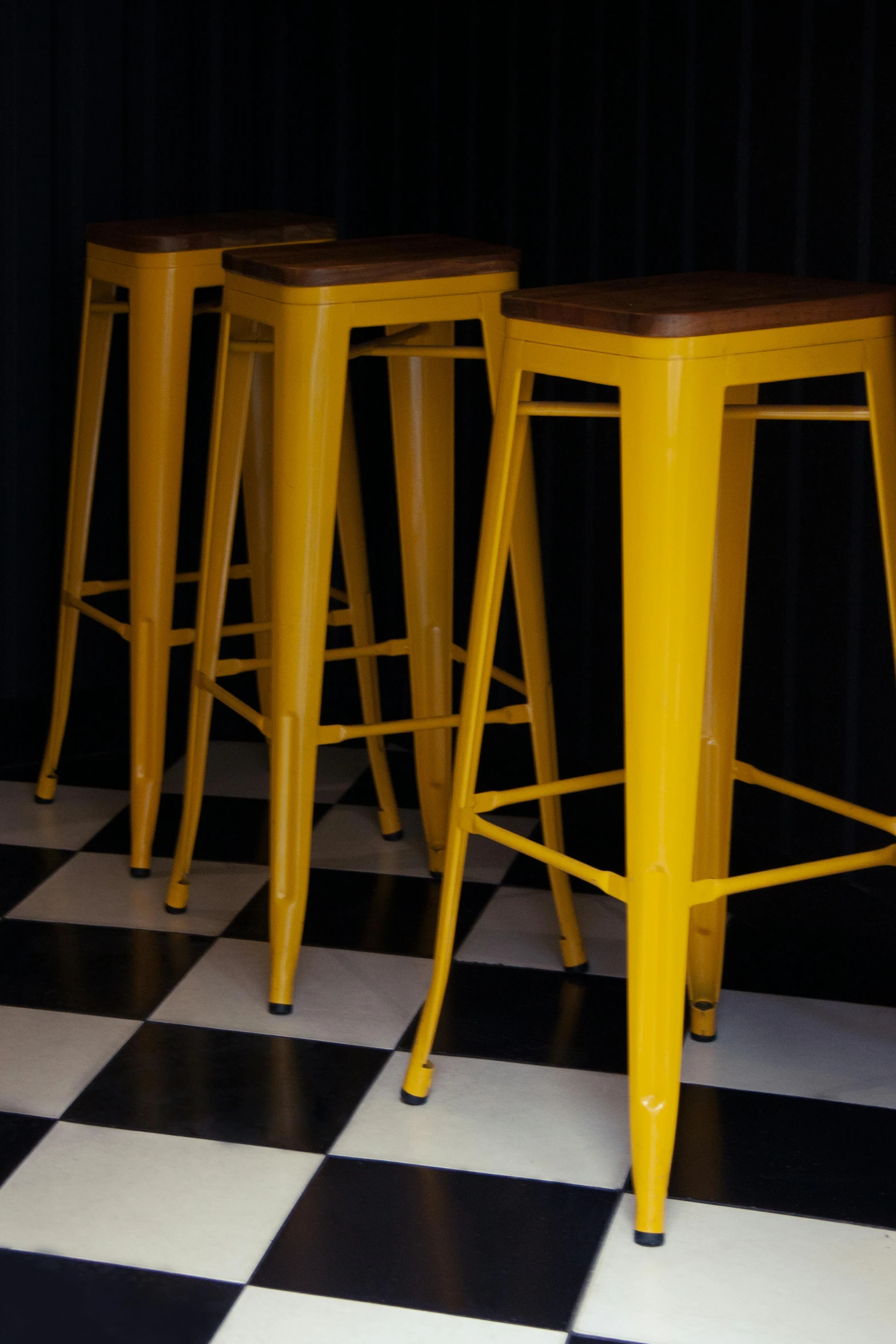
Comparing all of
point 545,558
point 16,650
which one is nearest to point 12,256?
point 16,650

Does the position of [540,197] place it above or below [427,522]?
above

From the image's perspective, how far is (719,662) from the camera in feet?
6.59

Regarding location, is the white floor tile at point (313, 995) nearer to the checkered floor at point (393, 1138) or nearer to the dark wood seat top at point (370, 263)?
the checkered floor at point (393, 1138)

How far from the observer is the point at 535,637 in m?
2.10

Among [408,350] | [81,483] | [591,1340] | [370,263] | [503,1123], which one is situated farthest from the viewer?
[81,483]

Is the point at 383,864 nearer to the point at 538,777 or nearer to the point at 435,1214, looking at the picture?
the point at 538,777

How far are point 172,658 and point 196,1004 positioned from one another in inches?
48.9

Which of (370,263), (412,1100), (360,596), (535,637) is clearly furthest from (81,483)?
(412,1100)

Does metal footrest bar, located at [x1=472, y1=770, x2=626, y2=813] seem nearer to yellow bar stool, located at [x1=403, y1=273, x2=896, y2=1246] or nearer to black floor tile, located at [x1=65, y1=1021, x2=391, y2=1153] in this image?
yellow bar stool, located at [x1=403, y1=273, x2=896, y2=1246]

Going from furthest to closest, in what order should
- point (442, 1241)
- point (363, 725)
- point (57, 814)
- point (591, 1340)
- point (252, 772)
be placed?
point (252, 772)
point (57, 814)
point (363, 725)
point (442, 1241)
point (591, 1340)

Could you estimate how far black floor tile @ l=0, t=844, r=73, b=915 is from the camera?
2.58 metres

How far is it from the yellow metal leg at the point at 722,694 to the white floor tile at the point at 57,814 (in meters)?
1.15

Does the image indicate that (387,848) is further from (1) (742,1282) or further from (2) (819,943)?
(1) (742,1282)

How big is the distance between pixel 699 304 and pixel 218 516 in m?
0.91
